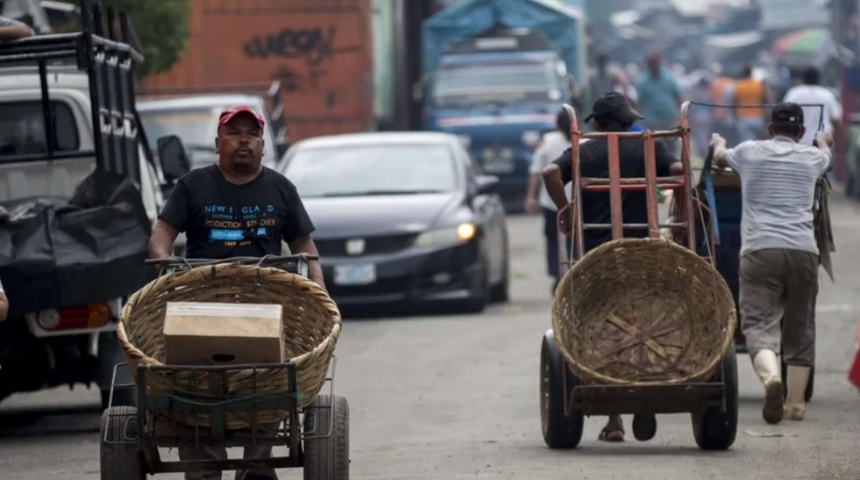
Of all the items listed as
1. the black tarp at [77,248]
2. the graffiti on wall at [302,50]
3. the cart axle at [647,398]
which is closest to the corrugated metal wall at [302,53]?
the graffiti on wall at [302,50]

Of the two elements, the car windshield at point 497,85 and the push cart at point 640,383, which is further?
the car windshield at point 497,85

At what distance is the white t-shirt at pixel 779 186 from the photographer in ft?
35.3

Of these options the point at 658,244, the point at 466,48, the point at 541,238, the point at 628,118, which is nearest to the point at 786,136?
the point at 628,118

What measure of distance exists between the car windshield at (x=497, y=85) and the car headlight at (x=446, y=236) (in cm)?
1357

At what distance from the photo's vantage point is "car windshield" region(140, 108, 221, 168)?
719 inches

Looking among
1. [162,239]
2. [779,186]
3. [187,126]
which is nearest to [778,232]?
[779,186]

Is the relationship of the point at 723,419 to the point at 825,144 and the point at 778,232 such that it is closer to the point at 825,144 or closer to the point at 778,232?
the point at 778,232

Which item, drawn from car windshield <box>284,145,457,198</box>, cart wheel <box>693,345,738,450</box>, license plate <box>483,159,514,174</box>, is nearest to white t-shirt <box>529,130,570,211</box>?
car windshield <box>284,145,457,198</box>

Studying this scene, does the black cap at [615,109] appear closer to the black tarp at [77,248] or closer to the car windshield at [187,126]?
the black tarp at [77,248]

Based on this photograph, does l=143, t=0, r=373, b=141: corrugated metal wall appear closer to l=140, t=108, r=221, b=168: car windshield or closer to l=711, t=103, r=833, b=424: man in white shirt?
l=140, t=108, r=221, b=168: car windshield

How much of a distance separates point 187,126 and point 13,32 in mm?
7649

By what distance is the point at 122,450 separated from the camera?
7277 mm

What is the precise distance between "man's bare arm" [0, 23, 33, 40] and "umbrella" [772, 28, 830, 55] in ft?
167

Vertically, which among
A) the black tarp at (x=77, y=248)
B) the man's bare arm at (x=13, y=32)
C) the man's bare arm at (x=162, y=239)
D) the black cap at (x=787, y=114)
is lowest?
the black tarp at (x=77, y=248)
